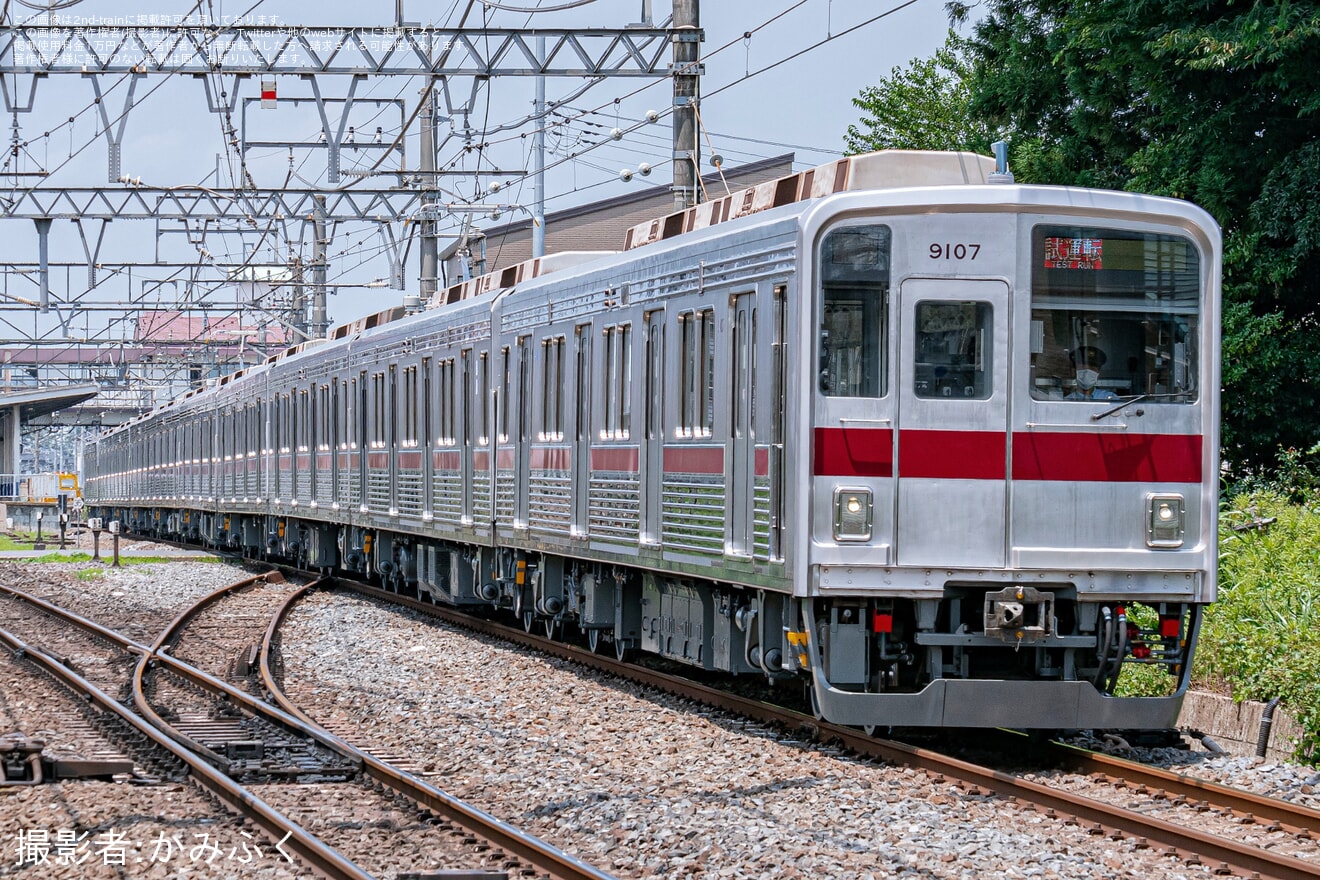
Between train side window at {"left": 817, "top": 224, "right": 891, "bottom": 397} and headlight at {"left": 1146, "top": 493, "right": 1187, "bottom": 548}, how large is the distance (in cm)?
155

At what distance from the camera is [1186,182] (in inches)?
723

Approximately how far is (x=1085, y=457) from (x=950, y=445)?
716 millimetres

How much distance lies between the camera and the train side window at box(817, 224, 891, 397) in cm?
962

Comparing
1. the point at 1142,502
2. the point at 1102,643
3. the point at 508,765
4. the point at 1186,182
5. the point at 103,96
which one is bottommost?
the point at 508,765

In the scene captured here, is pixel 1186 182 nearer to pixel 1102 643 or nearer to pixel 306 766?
pixel 1102 643

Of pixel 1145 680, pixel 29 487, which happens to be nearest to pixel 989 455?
pixel 1145 680

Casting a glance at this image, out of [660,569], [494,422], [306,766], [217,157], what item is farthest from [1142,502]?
[217,157]

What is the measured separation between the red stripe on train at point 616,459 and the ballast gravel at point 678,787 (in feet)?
5.03

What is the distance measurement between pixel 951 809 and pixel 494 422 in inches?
340

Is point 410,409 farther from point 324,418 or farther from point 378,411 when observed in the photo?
point 324,418

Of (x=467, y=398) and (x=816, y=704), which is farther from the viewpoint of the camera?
(x=467, y=398)

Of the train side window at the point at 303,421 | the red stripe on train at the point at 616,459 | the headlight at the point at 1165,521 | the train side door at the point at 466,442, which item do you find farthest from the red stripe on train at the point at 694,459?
the train side window at the point at 303,421

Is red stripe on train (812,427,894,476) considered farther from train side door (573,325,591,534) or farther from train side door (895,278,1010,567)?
train side door (573,325,591,534)

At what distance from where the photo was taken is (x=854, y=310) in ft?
31.7
